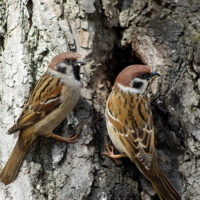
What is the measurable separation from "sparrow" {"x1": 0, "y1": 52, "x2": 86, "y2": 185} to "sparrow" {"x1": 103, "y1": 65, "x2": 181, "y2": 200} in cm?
46

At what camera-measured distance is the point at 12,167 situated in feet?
11.8

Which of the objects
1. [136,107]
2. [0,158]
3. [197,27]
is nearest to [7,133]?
[0,158]

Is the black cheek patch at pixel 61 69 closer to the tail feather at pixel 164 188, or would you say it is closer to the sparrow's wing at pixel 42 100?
the sparrow's wing at pixel 42 100

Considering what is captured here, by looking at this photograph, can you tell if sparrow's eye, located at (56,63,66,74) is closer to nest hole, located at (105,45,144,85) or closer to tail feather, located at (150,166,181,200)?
nest hole, located at (105,45,144,85)

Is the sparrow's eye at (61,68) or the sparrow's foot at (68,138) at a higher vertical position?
A: the sparrow's eye at (61,68)

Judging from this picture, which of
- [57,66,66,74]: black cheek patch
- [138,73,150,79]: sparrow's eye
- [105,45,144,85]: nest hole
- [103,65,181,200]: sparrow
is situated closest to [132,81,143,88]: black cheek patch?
[103,65,181,200]: sparrow

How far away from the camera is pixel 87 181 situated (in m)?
3.59

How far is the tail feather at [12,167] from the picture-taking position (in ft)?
11.7

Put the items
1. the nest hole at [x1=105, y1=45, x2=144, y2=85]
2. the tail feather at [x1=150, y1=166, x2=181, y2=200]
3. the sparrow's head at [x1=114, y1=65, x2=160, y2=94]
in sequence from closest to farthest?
the tail feather at [x1=150, y1=166, x2=181, y2=200], the sparrow's head at [x1=114, y1=65, x2=160, y2=94], the nest hole at [x1=105, y1=45, x2=144, y2=85]

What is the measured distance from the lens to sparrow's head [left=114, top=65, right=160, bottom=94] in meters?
4.01

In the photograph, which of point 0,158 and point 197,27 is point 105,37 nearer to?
point 197,27

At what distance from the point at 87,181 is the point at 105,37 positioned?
6.47ft

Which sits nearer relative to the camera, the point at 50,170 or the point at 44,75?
the point at 50,170

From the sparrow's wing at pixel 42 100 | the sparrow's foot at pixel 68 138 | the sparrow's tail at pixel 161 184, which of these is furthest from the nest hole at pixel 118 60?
the sparrow's tail at pixel 161 184
